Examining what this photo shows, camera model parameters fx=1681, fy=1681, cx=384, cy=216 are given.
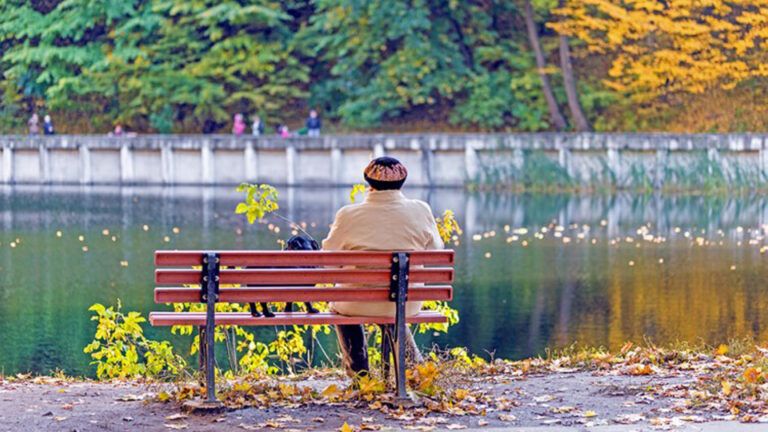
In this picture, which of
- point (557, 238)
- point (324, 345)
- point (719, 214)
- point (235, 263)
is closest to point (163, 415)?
point (235, 263)

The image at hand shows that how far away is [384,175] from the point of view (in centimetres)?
914

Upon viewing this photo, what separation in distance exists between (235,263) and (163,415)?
865mm

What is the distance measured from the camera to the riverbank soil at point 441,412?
820cm

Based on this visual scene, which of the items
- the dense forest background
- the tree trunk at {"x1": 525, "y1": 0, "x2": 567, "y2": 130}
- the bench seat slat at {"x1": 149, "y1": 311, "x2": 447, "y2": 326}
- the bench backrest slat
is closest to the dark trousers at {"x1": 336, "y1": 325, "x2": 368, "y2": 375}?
the bench seat slat at {"x1": 149, "y1": 311, "x2": 447, "y2": 326}

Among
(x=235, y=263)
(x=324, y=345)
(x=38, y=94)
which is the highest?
(x=38, y=94)

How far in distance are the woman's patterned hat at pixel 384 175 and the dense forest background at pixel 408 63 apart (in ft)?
124

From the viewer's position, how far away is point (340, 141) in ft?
150

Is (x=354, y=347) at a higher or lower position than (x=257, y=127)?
lower

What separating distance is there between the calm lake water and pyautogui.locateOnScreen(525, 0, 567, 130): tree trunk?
624 centimetres

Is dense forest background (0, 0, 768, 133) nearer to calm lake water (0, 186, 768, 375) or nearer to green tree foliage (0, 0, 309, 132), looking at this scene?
green tree foliage (0, 0, 309, 132)

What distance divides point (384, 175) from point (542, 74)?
127ft

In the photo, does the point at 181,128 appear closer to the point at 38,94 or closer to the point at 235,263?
the point at 38,94

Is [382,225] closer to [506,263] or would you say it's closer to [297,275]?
[297,275]

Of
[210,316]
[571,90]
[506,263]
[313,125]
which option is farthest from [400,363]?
[313,125]
